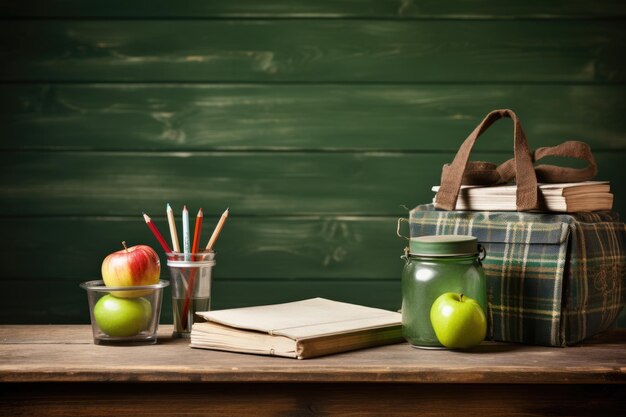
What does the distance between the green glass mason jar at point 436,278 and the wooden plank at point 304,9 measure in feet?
3.16

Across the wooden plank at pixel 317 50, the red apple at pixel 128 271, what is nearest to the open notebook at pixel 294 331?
the red apple at pixel 128 271

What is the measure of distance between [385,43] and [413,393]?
3.69ft

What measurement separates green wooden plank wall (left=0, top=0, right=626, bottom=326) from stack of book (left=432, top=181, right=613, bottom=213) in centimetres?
67

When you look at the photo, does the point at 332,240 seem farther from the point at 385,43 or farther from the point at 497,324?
the point at 497,324

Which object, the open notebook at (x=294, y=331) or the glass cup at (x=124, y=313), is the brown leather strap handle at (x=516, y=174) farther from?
the glass cup at (x=124, y=313)

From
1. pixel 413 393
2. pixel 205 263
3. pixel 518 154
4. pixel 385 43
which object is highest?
pixel 385 43

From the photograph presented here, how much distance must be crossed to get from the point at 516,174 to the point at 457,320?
0.28 metres

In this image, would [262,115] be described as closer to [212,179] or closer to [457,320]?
[212,179]

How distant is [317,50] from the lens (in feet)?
6.49

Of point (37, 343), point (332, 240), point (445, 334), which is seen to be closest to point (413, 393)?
point (445, 334)

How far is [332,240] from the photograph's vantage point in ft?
6.55

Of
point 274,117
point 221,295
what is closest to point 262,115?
point 274,117

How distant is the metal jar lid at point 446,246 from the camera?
3.80 feet

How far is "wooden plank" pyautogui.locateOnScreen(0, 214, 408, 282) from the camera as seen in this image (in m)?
1.99
